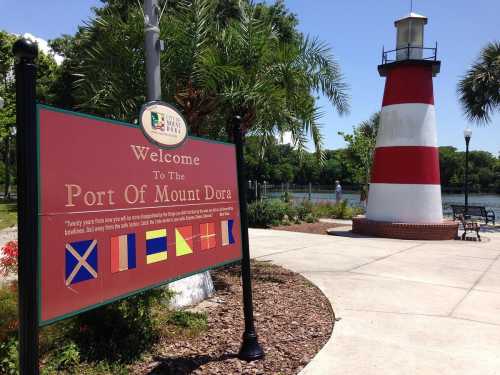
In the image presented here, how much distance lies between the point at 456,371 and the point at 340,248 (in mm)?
6807

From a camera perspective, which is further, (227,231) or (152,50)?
(152,50)

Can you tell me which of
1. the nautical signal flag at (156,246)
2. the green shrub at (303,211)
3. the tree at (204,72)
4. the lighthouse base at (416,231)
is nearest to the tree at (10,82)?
the green shrub at (303,211)

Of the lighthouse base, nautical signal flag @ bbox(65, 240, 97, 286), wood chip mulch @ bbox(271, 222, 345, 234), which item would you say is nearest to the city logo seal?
nautical signal flag @ bbox(65, 240, 97, 286)

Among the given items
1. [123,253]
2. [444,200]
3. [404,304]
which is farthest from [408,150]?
[444,200]

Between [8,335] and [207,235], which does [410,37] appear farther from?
[8,335]

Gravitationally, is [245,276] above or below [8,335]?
above

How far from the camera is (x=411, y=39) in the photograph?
13.6 m

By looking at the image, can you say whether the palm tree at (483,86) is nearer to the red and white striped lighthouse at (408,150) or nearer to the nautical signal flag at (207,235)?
the red and white striped lighthouse at (408,150)

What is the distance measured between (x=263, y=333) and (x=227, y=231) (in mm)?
1275

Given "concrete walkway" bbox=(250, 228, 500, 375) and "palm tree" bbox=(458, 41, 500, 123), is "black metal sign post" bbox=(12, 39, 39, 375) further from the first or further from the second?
"palm tree" bbox=(458, 41, 500, 123)

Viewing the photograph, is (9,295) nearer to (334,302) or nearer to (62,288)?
(62,288)

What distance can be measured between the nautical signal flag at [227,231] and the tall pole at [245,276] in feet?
0.36

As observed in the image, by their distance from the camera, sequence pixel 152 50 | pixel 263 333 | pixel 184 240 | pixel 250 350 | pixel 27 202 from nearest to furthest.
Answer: pixel 27 202
pixel 184 240
pixel 250 350
pixel 263 333
pixel 152 50

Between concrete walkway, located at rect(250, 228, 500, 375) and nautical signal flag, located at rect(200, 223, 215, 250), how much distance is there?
1310 mm
